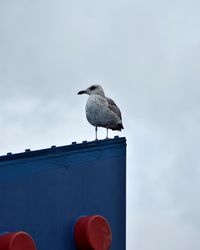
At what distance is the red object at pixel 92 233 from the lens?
11117 millimetres

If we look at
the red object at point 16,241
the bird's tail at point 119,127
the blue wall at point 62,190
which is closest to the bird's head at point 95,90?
the bird's tail at point 119,127

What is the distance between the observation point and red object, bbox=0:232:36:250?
991 cm

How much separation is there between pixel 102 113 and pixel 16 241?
173 inches

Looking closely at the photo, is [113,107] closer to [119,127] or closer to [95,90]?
[119,127]

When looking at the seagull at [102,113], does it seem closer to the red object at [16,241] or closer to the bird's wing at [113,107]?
the bird's wing at [113,107]

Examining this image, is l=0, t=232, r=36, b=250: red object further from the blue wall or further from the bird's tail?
the bird's tail

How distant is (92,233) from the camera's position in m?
11.2

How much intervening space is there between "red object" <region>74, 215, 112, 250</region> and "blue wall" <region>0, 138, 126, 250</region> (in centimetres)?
16

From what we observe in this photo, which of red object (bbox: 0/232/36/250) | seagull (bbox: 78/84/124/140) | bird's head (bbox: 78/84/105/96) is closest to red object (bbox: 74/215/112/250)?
red object (bbox: 0/232/36/250)

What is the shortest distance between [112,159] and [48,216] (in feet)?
6.57

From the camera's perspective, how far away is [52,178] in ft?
37.2

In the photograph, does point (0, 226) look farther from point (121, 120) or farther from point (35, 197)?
point (121, 120)

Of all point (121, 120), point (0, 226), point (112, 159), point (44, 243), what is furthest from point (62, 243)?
point (121, 120)

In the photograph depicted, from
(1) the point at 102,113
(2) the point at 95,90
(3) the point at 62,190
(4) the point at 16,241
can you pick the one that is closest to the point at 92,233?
(3) the point at 62,190
